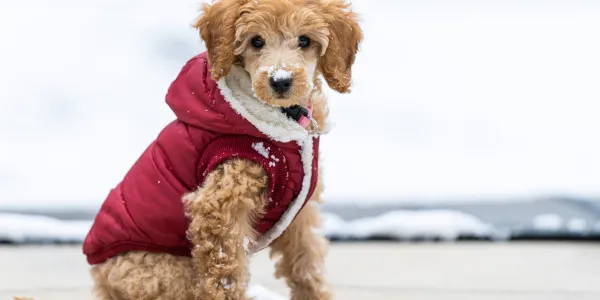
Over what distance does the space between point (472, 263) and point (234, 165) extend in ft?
5.35

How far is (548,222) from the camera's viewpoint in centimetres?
371

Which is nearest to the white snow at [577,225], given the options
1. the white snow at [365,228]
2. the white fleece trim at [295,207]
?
the white snow at [365,228]

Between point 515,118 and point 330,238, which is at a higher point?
point 515,118

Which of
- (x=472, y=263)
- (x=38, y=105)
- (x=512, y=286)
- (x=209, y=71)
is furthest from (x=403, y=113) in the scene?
(x=209, y=71)

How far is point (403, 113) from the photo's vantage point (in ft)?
14.7

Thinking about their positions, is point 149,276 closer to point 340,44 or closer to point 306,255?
point 306,255

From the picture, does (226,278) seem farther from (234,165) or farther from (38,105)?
(38,105)

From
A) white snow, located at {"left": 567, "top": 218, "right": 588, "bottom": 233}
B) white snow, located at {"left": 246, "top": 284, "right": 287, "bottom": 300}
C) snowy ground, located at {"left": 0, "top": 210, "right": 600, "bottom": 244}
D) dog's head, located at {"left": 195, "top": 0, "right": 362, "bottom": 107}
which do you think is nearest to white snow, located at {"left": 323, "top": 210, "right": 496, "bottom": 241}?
snowy ground, located at {"left": 0, "top": 210, "right": 600, "bottom": 244}

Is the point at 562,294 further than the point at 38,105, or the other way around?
the point at 38,105

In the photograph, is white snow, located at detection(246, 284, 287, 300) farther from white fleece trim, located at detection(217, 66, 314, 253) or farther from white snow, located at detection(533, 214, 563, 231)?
white snow, located at detection(533, 214, 563, 231)

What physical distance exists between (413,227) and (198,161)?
188 cm

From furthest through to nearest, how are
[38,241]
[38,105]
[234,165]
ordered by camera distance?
[38,105], [38,241], [234,165]

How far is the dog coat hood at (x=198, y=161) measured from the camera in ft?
6.59

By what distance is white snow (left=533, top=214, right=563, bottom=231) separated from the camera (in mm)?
3680
